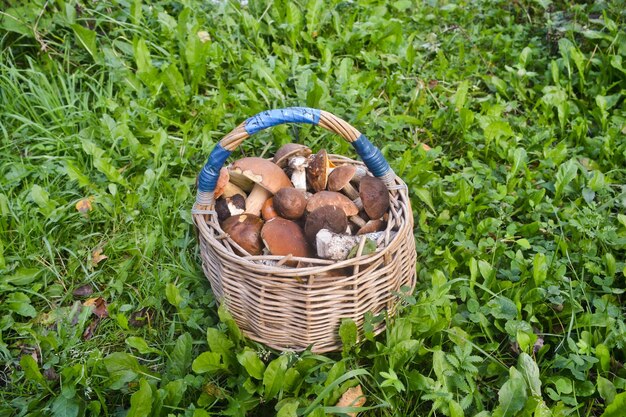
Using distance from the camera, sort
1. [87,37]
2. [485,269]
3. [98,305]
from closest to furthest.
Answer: [485,269] → [98,305] → [87,37]

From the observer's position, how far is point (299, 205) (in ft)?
7.77

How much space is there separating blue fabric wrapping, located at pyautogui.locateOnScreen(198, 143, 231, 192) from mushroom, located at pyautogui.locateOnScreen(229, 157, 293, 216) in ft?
0.60

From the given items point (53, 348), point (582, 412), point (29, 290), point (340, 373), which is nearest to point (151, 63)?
point (29, 290)

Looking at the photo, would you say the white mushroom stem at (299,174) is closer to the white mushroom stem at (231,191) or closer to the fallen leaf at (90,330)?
the white mushroom stem at (231,191)

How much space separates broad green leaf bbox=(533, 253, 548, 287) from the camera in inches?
96.8

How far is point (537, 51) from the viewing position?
3830 millimetres

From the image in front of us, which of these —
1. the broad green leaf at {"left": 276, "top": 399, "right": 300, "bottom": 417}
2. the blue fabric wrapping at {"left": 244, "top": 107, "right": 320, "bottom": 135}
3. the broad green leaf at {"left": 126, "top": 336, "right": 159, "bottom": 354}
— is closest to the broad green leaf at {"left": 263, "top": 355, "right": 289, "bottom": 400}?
the broad green leaf at {"left": 276, "top": 399, "right": 300, "bottom": 417}

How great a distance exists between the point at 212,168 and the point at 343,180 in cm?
59

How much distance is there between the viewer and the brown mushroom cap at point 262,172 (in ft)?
7.89

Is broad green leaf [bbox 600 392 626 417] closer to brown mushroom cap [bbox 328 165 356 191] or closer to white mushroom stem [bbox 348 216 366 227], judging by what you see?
white mushroom stem [bbox 348 216 366 227]

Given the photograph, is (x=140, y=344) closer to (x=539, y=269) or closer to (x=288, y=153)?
(x=288, y=153)

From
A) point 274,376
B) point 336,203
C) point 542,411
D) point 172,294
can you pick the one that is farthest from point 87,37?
point 542,411

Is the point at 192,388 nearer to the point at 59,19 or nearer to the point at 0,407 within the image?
the point at 0,407

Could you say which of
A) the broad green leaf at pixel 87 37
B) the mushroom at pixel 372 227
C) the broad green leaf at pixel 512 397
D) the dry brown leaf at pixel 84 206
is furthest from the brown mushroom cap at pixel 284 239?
the broad green leaf at pixel 87 37
